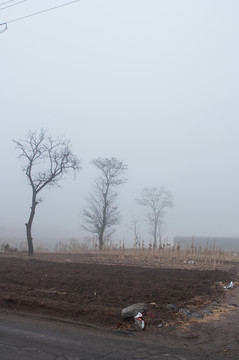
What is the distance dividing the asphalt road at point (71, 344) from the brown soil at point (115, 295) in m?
0.51

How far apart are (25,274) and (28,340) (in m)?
6.28

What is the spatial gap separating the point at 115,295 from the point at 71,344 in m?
3.28

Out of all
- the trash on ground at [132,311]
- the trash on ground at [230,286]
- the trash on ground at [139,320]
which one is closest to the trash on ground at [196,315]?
the trash on ground at [132,311]

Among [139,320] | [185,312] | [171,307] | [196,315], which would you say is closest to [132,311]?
[139,320]

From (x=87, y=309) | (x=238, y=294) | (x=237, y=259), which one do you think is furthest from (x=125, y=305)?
(x=237, y=259)

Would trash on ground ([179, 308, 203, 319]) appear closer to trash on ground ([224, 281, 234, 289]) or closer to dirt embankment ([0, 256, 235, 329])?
dirt embankment ([0, 256, 235, 329])

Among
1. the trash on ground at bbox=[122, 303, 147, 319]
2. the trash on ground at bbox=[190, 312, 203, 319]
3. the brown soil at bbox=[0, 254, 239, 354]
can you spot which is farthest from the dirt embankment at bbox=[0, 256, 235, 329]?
the trash on ground at bbox=[190, 312, 203, 319]

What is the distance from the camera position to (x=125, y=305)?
337 inches

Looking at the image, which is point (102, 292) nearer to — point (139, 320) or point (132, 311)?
point (132, 311)

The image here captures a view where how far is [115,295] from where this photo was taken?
953 cm

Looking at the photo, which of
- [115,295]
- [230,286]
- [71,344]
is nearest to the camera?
[71,344]

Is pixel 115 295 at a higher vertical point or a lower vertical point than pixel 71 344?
higher

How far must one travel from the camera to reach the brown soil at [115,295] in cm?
761

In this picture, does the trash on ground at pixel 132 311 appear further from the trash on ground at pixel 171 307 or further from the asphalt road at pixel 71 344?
the trash on ground at pixel 171 307
